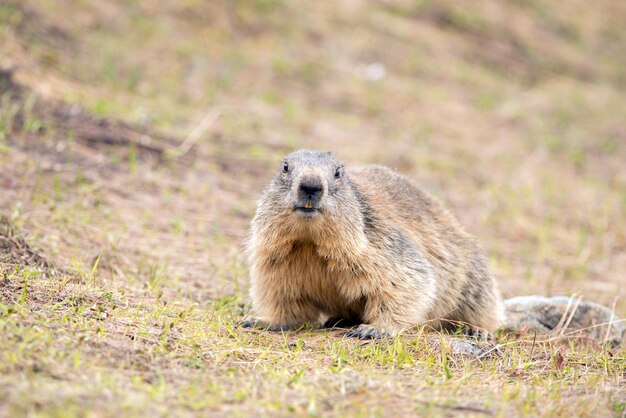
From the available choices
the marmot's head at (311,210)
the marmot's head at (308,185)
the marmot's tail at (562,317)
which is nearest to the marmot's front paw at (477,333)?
the marmot's tail at (562,317)

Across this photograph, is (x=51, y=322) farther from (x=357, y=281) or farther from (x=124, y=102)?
(x=124, y=102)

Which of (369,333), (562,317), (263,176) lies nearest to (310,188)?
(369,333)

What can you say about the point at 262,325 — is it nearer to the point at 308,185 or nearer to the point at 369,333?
the point at 369,333

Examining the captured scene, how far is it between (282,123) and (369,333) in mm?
7225

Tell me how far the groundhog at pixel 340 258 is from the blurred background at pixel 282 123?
1.88ft

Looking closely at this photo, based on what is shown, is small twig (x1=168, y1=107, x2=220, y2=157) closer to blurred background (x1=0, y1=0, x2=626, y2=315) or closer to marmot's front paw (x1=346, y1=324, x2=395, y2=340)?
blurred background (x1=0, y1=0, x2=626, y2=315)

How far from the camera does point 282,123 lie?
12.6 metres

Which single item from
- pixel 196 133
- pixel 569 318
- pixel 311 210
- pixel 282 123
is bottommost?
pixel 569 318

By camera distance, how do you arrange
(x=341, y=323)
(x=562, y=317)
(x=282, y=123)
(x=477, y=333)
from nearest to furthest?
(x=341, y=323)
(x=477, y=333)
(x=562, y=317)
(x=282, y=123)

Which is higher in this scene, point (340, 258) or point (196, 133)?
point (196, 133)

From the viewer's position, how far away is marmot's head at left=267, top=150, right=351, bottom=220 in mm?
5551

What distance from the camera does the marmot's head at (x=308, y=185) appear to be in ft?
18.2

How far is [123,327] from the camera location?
501 cm

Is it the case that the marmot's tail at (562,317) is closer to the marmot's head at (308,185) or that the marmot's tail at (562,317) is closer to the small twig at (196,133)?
the marmot's head at (308,185)
